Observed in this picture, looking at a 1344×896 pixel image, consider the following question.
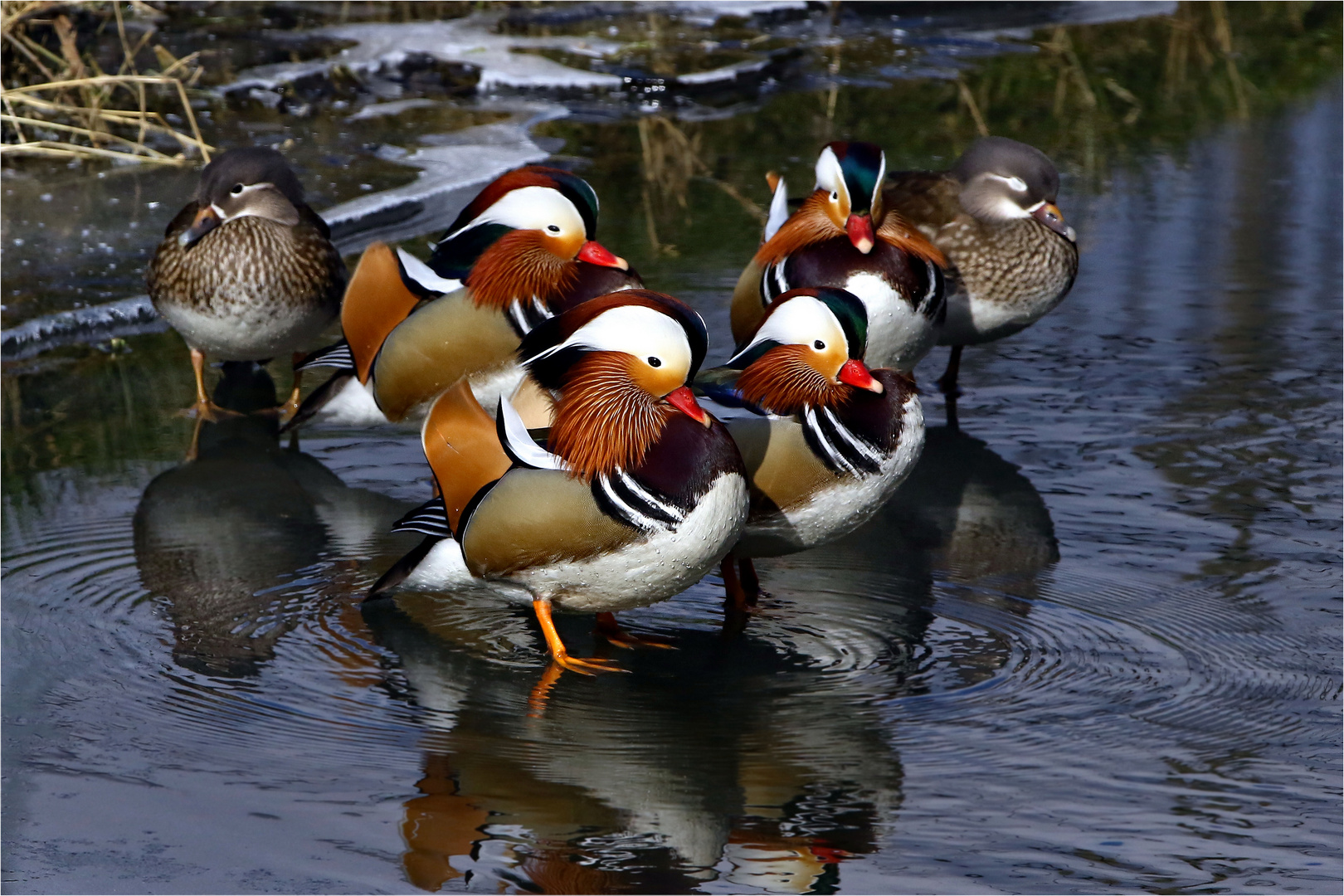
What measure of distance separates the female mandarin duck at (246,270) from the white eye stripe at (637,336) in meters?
2.25

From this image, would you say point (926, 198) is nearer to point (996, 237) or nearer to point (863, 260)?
point (996, 237)

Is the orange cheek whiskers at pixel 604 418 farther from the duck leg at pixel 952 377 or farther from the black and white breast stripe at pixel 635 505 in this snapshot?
the duck leg at pixel 952 377

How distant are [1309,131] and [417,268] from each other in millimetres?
6679

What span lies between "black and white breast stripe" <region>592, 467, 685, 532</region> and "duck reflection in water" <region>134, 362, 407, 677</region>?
3.33 feet

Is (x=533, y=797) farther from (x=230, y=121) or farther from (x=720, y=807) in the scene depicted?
(x=230, y=121)

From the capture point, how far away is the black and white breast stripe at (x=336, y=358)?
5.16 m

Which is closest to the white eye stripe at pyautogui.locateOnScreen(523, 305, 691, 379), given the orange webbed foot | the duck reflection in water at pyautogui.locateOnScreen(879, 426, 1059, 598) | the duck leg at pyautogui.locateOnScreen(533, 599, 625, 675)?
the duck leg at pyautogui.locateOnScreen(533, 599, 625, 675)

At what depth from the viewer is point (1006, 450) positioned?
214 inches

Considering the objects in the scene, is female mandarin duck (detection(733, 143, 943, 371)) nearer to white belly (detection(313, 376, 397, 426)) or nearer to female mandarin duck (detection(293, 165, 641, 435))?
female mandarin duck (detection(293, 165, 641, 435))

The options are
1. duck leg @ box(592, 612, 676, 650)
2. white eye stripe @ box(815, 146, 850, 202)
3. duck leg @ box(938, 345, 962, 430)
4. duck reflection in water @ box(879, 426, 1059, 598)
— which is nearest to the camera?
duck leg @ box(592, 612, 676, 650)

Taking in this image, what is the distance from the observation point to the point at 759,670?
3826 millimetres

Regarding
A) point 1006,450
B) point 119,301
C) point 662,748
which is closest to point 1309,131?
point 1006,450

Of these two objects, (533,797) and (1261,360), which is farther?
(1261,360)

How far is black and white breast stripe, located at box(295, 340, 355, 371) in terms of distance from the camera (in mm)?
5160
